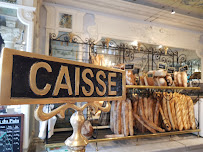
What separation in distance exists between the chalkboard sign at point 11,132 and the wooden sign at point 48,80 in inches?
54.7

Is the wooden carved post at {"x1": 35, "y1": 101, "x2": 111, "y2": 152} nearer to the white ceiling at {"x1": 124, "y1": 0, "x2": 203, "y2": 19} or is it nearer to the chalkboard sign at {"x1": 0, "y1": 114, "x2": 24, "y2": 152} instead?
the chalkboard sign at {"x1": 0, "y1": 114, "x2": 24, "y2": 152}

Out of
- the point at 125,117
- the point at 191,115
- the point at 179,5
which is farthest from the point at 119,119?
the point at 179,5

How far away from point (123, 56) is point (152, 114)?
122 centimetres

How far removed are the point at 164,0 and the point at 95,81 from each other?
2.87 meters

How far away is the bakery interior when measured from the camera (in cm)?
161

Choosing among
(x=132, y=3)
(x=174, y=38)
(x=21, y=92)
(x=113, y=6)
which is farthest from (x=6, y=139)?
(x=174, y=38)

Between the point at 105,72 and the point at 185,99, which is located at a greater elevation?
the point at 105,72

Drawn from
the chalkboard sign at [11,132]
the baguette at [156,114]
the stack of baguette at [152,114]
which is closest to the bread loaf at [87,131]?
the stack of baguette at [152,114]

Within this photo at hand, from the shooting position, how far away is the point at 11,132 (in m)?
1.43

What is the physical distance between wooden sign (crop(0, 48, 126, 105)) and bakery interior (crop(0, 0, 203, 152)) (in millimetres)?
1285

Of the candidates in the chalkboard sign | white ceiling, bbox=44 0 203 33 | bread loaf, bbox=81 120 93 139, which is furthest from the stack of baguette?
white ceiling, bbox=44 0 203 33

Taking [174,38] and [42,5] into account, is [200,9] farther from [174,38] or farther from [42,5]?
[42,5]

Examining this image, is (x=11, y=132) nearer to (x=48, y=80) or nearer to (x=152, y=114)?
(x=48, y=80)

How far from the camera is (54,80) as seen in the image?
33 cm
